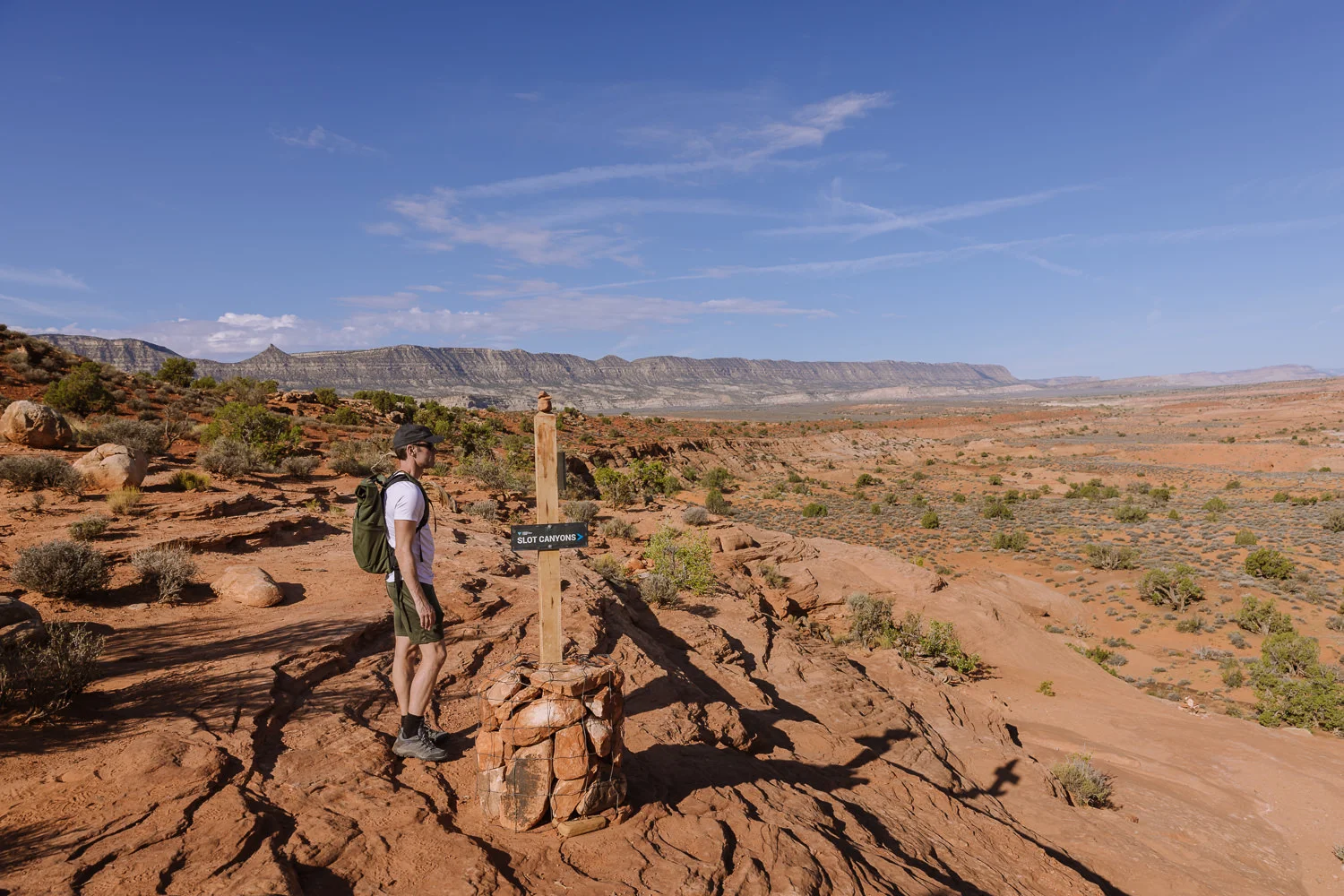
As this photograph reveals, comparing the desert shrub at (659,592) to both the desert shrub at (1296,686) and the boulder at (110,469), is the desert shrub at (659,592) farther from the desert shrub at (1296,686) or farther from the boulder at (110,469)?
the desert shrub at (1296,686)

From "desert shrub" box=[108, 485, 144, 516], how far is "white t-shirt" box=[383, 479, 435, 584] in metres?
8.63

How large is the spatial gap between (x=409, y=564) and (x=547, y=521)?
95cm

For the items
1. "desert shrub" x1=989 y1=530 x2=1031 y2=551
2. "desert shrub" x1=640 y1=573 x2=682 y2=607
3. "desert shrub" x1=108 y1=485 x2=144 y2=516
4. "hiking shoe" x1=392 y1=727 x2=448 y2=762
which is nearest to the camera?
"hiking shoe" x1=392 y1=727 x2=448 y2=762

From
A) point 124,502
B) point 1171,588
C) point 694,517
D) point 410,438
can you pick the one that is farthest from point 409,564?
point 1171,588

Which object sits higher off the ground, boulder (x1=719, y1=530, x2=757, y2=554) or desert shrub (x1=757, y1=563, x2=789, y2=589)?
boulder (x1=719, y1=530, x2=757, y2=554)

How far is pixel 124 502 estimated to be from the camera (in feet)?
33.0

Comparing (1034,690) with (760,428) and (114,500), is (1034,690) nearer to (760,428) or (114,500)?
(114,500)

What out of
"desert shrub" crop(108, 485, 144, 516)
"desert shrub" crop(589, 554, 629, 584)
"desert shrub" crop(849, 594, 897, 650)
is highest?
"desert shrub" crop(108, 485, 144, 516)

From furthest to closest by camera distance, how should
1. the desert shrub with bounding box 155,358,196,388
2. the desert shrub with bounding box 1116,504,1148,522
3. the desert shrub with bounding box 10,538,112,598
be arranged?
the desert shrub with bounding box 155,358,196,388 < the desert shrub with bounding box 1116,504,1148,522 < the desert shrub with bounding box 10,538,112,598

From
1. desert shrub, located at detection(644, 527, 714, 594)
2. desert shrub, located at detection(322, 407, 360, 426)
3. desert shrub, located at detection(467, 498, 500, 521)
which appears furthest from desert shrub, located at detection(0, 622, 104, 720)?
desert shrub, located at detection(322, 407, 360, 426)

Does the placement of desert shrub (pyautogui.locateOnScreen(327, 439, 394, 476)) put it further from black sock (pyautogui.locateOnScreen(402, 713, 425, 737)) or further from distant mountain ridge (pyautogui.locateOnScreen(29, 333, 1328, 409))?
distant mountain ridge (pyautogui.locateOnScreen(29, 333, 1328, 409))

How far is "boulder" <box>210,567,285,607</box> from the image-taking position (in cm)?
774


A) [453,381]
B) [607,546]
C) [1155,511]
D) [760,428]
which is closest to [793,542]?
[607,546]

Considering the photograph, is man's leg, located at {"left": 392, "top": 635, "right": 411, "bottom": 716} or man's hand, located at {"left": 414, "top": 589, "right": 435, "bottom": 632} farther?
man's leg, located at {"left": 392, "top": 635, "right": 411, "bottom": 716}
